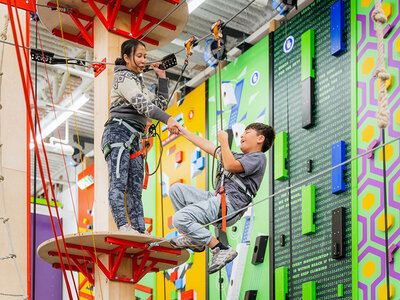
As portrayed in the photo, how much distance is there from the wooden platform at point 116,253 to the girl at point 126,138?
0.44 feet

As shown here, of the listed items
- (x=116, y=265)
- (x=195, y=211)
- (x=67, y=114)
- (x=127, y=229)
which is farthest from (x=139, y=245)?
(x=67, y=114)

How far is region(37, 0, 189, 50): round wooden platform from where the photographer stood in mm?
6012

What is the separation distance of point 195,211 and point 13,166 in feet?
4.65

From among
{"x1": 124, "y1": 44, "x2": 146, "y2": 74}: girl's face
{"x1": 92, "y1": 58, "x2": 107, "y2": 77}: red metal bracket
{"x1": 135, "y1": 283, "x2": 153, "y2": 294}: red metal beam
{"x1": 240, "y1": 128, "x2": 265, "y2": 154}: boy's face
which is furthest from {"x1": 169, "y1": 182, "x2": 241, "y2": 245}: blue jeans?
{"x1": 135, "y1": 283, "x2": 153, "y2": 294}: red metal beam

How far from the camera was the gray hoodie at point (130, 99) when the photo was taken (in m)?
5.16

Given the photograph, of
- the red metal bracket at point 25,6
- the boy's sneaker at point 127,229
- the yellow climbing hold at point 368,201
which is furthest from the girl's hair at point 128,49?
the yellow climbing hold at point 368,201

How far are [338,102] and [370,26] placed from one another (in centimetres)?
77

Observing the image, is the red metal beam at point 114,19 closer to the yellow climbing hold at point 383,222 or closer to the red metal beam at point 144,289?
the yellow climbing hold at point 383,222

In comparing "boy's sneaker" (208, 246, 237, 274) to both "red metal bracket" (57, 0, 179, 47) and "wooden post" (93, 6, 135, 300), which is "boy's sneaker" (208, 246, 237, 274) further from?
"red metal bracket" (57, 0, 179, 47)

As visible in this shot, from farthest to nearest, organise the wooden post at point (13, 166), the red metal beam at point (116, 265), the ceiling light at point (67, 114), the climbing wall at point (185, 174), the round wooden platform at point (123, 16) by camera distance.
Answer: the ceiling light at point (67, 114)
the climbing wall at point (185, 174)
the round wooden platform at point (123, 16)
the red metal beam at point (116, 265)
the wooden post at point (13, 166)

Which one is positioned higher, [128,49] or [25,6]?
[25,6]

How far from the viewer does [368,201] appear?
21.4 ft

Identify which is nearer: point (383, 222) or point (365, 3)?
point (383, 222)

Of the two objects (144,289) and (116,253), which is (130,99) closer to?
(116,253)
